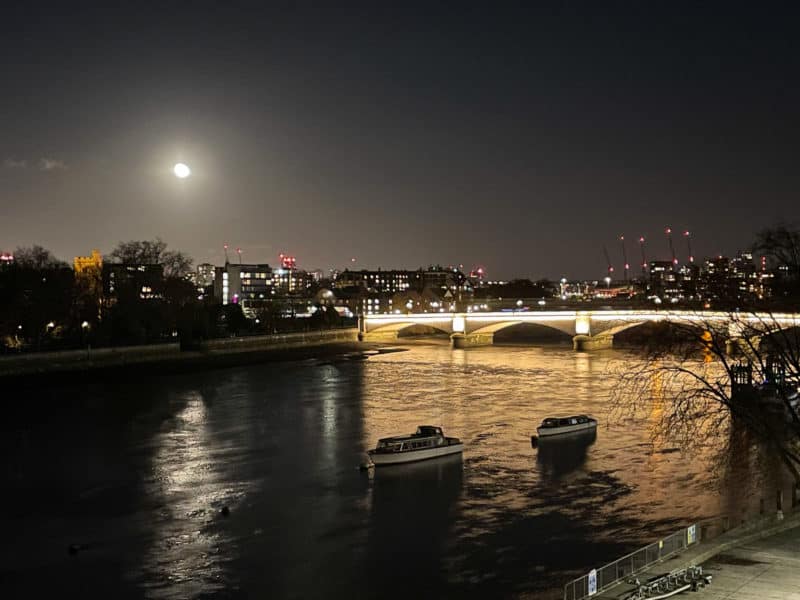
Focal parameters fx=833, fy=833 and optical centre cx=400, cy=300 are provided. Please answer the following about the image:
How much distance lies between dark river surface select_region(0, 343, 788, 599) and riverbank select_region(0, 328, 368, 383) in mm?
6669

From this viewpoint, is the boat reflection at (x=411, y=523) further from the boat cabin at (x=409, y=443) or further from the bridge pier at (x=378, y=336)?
the bridge pier at (x=378, y=336)

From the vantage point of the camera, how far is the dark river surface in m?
13.5

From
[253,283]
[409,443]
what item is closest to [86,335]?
[409,443]

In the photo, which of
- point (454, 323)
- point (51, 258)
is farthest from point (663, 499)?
point (51, 258)

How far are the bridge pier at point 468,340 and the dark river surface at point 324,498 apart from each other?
30.0m

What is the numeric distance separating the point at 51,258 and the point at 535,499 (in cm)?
5435

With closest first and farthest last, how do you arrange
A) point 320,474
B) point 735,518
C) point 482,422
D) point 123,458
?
point 735,518 → point 320,474 → point 123,458 → point 482,422

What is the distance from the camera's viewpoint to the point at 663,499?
17578mm

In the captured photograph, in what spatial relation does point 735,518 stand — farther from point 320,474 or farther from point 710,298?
point 320,474

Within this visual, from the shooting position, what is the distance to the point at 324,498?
728 inches

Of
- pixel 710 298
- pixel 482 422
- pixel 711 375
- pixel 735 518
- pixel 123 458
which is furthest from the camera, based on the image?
pixel 711 375

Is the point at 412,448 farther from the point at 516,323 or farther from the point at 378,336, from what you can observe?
the point at 378,336

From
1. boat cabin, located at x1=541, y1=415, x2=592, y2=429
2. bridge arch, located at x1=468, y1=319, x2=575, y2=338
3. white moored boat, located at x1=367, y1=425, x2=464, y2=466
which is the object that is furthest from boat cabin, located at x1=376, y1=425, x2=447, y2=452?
bridge arch, located at x1=468, y1=319, x2=575, y2=338

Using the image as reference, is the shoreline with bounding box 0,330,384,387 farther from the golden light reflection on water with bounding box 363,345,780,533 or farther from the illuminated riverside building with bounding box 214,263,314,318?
the illuminated riverside building with bounding box 214,263,314,318
